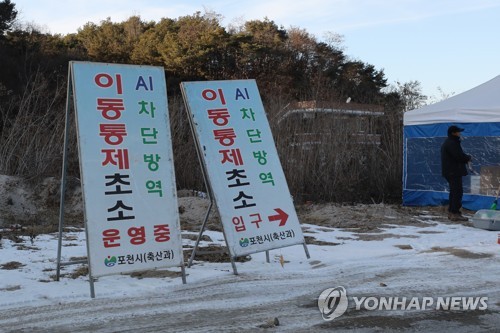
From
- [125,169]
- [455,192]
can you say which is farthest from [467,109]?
[125,169]

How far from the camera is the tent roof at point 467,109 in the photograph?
14.2 meters

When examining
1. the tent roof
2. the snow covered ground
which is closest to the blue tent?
the tent roof

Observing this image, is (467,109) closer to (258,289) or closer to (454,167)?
(454,167)

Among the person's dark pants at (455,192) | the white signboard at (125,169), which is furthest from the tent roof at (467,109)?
the white signboard at (125,169)

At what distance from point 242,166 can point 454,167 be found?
640 cm

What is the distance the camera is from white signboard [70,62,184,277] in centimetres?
644

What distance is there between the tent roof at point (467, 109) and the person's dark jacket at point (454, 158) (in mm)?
1869

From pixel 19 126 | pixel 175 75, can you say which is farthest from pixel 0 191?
pixel 175 75

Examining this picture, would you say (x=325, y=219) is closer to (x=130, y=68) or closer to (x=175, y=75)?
(x=130, y=68)

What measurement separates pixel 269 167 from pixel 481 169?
8.22 metres

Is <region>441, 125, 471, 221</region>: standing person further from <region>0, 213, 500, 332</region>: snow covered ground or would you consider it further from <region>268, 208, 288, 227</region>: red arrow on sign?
<region>268, 208, 288, 227</region>: red arrow on sign

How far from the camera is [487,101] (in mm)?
14461

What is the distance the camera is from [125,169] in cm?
668

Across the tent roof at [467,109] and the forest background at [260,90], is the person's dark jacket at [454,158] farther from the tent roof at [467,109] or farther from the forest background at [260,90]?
the forest background at [260,90]
